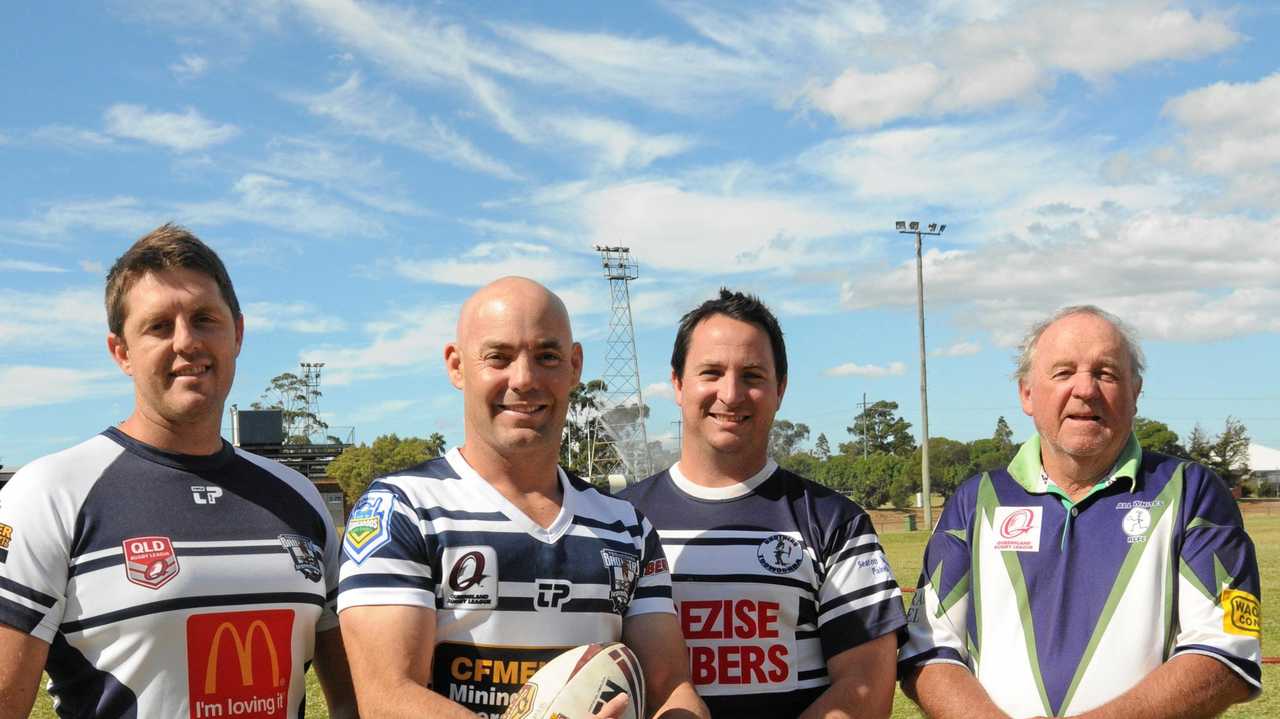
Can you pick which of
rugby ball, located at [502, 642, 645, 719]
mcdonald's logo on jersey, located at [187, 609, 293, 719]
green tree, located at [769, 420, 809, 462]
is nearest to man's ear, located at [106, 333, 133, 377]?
mcdonald's logo on jersey, located at [187, 609, 293, 719]

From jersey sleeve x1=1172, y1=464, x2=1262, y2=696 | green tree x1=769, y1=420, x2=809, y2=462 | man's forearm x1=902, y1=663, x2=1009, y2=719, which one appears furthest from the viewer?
green tree x1=769, y1=420, x2=809, y2=462

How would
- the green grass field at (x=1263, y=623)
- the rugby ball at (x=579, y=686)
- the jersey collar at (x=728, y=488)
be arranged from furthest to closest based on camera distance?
the green grass field at (x=1263, y=623), the jersey collar at (x=728, y=488), the rugby ball at (x=579, y=686)

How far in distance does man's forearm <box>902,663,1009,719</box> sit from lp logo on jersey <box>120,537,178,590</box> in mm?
2482

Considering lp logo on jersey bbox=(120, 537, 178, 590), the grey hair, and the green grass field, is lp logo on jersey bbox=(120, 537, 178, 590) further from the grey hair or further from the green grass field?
the green grass field

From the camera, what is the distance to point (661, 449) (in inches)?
2430

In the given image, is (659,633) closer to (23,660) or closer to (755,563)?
(755,563)

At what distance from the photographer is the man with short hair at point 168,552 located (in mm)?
Result: 3207

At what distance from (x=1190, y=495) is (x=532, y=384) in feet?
7.49

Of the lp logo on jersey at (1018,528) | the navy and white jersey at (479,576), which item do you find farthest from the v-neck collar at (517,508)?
the lp logo on jersey at (1018,528)

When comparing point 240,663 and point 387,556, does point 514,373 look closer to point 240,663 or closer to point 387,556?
point 387,556

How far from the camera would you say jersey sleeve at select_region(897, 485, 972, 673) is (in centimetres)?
398

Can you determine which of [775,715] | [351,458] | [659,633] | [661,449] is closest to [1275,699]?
[775,715]

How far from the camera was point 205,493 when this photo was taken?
3506 mm

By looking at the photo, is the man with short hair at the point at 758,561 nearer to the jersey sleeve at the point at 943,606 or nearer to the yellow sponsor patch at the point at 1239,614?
the jersey sleeve at the point at 943,606
